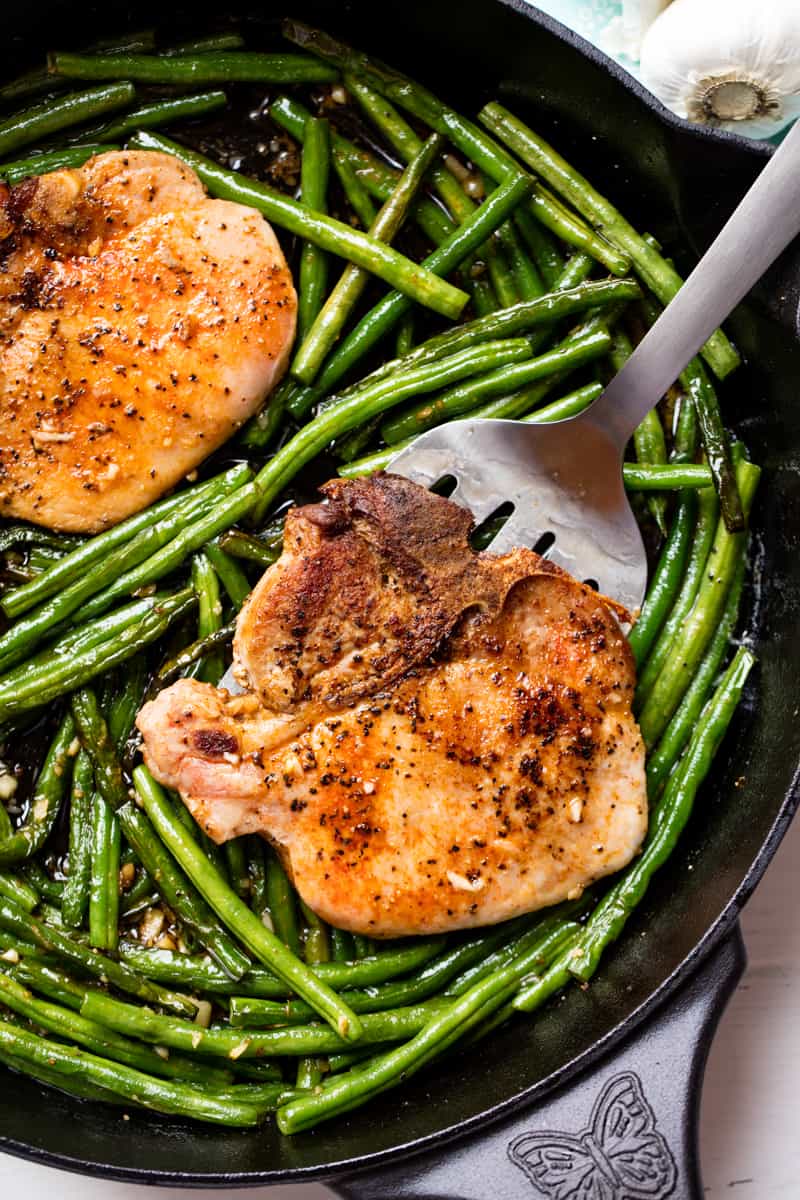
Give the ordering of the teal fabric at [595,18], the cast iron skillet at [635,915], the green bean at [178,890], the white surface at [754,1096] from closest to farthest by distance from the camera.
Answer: the cast iron skillet at [635,915]
the green bean at [178,890]
the white surface at [754,1096]
the teal fabric at [595,18]

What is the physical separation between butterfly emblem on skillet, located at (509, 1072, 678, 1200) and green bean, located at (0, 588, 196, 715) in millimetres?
2024

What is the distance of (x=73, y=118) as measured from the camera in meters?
4.40

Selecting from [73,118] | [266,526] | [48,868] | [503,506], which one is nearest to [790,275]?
[503,506]

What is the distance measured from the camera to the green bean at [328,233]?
13.9 feet

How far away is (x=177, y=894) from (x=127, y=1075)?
595mm

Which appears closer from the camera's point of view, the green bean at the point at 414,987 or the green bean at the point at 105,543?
the green bean at the point at 414,987

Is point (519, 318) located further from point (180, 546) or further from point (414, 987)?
point (414, 987)

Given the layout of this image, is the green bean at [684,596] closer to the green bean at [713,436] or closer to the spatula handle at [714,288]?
the green bean at [713,436]

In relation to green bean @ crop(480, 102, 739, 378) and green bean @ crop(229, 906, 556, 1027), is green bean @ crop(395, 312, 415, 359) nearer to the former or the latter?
green bean @ crop(480, 102, 739, 378)

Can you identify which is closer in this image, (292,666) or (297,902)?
(292,666)

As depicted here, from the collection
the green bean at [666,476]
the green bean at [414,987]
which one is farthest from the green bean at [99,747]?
the green bean at [666,476]

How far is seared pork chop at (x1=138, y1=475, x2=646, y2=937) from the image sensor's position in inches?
150

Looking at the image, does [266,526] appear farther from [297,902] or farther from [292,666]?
[297,902]

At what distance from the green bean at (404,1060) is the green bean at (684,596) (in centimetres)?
112
